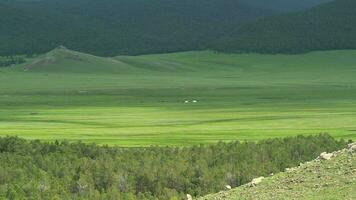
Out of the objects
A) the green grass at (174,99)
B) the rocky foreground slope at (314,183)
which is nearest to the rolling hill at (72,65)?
the green grass at (174,99)

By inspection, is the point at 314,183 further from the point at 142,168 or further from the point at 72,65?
the point at 72,65

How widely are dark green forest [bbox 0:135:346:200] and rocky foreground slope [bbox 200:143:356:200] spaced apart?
11304mm

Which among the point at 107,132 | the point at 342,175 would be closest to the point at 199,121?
the point at 107,132

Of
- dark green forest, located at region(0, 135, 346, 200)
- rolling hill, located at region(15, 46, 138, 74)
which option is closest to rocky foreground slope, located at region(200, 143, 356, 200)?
dark green forest, located at region(0, 135, 346, 200)

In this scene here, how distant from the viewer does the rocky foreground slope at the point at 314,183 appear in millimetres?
25594

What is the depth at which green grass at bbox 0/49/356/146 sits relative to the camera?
230 ft

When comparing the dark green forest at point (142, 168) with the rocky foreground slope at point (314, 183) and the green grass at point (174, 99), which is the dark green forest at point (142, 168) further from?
the rocky foreground slope at point (314, 183)

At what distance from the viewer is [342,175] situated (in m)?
26.6

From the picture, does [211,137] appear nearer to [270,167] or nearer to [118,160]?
[118,160]

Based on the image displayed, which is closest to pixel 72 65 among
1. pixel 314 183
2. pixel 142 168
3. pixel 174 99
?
pixel 174 99

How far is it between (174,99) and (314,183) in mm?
81096

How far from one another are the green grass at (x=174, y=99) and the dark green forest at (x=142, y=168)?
9.46 m

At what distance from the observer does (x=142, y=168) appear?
4594cm

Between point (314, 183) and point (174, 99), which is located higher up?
point (314, 183)
